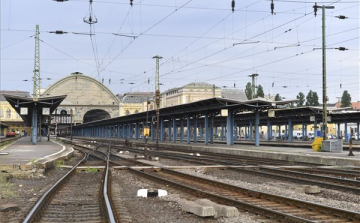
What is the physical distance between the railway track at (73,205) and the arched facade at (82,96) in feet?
401

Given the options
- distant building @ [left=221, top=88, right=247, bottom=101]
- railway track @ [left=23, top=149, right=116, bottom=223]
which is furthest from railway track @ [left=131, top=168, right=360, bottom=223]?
distant building @ [left=221, top=88, right=247, bottom=101]

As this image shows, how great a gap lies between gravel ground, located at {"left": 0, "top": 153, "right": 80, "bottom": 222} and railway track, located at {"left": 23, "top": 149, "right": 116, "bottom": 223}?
0.33 metres

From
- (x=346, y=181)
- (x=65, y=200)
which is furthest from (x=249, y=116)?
(x=65, y=200)

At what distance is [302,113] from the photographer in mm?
52375

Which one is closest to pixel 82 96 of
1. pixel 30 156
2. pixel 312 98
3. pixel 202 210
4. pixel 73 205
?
pixel 312 98

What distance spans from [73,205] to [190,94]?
102 metres

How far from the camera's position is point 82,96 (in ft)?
444

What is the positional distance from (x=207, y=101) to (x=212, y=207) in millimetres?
35188

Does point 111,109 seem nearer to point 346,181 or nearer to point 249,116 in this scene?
point 249,116

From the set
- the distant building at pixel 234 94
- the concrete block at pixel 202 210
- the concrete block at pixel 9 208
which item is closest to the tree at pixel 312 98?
the distant building at pixel 234 94

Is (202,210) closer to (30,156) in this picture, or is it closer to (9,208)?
(9,208)

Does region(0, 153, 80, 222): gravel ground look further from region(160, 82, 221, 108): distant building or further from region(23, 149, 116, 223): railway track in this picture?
region(160, 82, 221, 108): distant building

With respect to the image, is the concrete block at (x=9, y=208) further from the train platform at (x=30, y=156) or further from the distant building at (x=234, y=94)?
the distant building at (x=234, y=94)

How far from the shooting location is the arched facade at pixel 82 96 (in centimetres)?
13238
